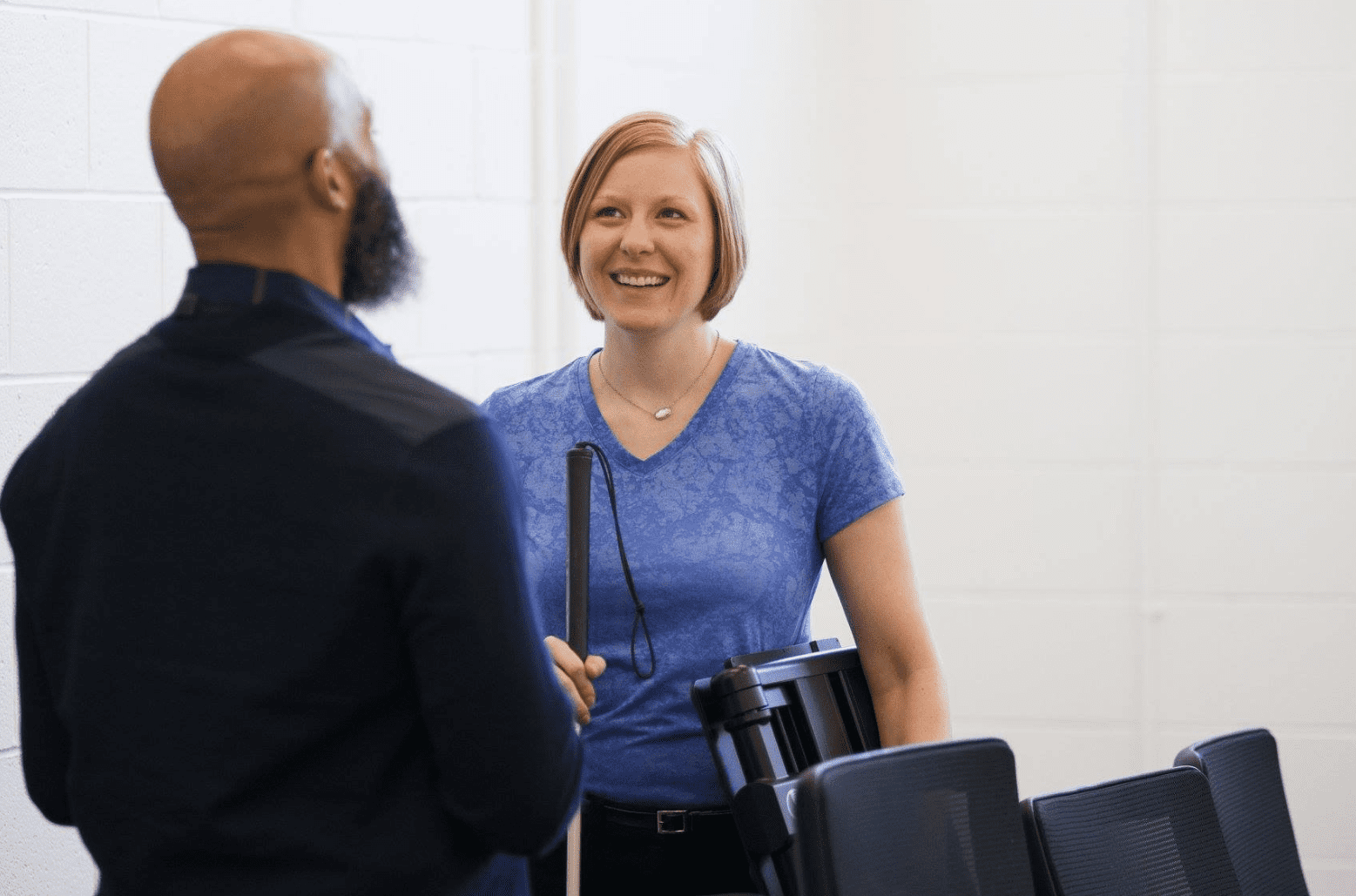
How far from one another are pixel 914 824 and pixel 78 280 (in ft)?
4.28

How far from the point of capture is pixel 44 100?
1837mm

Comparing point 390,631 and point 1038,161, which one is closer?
point 390,631

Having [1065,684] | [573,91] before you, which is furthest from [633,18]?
[1065,684]

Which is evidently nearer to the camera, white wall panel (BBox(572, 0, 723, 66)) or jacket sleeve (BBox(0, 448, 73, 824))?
jacket sleeve (BBox(0, 448, 73, 824))

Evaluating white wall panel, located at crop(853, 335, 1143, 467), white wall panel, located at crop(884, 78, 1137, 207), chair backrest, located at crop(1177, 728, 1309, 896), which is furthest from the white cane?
white wall panel, located at crop(884, 78, 1137, 207)

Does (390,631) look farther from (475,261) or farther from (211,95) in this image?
(475,261)

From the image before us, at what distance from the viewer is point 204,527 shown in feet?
2.94

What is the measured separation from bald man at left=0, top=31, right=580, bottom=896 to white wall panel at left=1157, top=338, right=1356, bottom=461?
230 cm

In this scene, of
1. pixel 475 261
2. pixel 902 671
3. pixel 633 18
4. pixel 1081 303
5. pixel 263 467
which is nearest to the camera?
pixel 263 467

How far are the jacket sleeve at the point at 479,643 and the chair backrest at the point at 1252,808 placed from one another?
72 centimetres

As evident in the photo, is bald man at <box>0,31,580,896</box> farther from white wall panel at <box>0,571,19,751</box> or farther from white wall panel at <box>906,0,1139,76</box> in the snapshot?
white wall panel at <box>906,0,1139,76</box>

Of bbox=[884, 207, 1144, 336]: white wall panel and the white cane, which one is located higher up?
bbox=[884, 207, 1144, 336]: white wall panel

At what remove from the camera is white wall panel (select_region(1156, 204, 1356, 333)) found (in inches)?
115

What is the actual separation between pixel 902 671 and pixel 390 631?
2.49 ft
